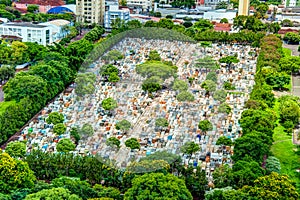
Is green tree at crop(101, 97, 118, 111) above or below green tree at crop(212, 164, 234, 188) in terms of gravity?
above

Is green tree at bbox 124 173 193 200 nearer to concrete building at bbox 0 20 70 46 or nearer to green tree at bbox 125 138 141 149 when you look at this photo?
green tree at bbox 125 138 141 149

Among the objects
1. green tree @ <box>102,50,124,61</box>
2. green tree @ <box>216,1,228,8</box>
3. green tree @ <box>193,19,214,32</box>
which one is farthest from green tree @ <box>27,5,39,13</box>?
green tree @ <box>102,50,124,61</box>

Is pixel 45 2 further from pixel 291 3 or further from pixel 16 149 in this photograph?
pixel 16 149

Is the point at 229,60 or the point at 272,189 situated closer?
the point at 272,189

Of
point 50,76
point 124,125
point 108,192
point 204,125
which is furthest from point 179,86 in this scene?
point 50,76

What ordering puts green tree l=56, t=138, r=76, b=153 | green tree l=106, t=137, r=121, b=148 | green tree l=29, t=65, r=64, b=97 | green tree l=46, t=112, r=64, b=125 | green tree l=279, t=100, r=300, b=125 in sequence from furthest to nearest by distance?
green tree l=29, t=65, r=64, b=97 < green tree l=279, t=100, r=300, b=125 < green tree l=46, t=112, r=64, b=125 < green tree l=56, t=138, r=76, b=153 < green tree l=106, t=137, r=121, b=148

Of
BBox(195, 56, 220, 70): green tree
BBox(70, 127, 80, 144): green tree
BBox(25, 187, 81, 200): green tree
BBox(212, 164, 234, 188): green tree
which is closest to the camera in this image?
BBox(25, 187, 81, 200): green tree

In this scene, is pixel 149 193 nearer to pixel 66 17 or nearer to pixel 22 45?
Answer: pixel 22 45
